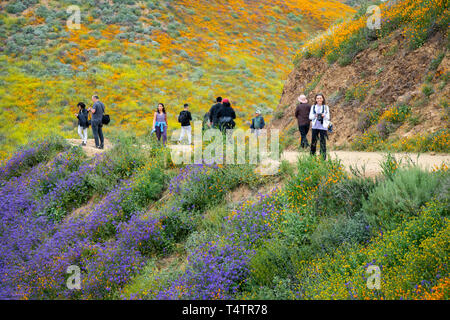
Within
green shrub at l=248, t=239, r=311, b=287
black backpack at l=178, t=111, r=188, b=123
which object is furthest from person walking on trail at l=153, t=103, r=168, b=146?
green shrub at l=248, t=239, r=311, b=287

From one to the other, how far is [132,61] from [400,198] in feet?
95.7

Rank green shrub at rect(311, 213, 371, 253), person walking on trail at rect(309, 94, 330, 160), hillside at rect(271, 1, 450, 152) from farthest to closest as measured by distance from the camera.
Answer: hillside at rect(271, 1, 450, 152) < person walking on trail at rect(309, 94, 330, 160) < green shrub at rect(311, 213, 371, 253)

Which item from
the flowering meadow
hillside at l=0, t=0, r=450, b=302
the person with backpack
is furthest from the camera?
the person with backpack

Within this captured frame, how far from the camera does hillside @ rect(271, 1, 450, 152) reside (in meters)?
11.4

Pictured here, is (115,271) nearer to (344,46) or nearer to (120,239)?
(120,239)

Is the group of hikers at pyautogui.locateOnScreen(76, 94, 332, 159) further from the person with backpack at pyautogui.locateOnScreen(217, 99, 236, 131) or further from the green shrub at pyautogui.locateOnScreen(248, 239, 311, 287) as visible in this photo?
the green shrub at pyautogui.locateOnScreen(248, 239, 311, 287)

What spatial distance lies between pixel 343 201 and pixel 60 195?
7.41 metres

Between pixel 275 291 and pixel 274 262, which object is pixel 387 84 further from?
pixel 275 291

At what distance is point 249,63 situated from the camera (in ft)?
119

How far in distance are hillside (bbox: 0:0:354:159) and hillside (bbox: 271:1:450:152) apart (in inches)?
472

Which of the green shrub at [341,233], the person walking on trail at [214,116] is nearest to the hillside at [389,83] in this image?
the person walking on trail at [214,116]

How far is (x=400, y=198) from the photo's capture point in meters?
5.71

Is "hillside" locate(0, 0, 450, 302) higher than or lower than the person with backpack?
lower

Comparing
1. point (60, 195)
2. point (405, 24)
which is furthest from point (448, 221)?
point (405, 24)
